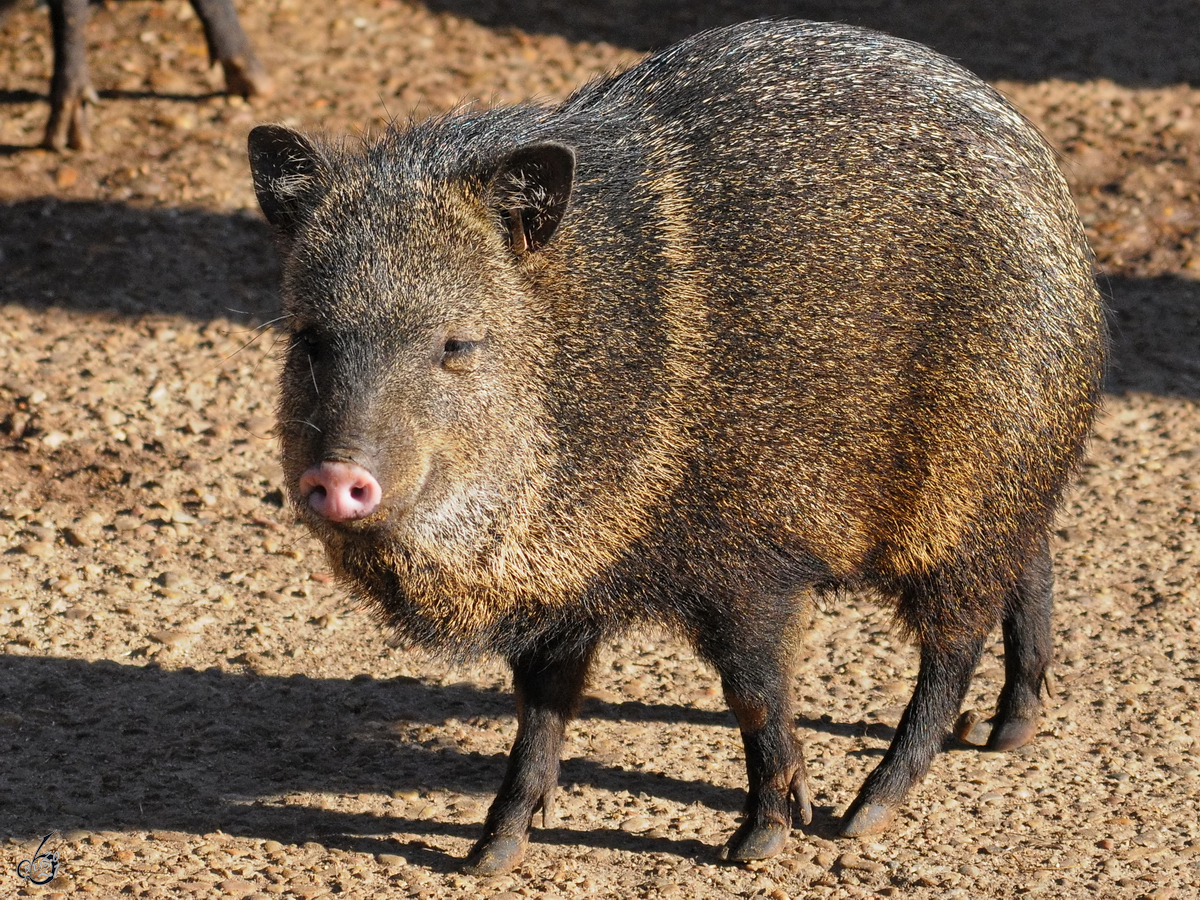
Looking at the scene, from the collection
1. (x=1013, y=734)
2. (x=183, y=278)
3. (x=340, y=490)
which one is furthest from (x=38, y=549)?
(x=1013, y=734)

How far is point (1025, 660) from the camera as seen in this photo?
4297 millimetres

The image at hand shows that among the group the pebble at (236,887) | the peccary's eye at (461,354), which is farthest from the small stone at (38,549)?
the peccary's eye at (461,354)

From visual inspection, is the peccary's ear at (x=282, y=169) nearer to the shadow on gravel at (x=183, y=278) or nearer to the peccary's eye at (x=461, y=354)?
the peccary's eye at (x=461, y=354)

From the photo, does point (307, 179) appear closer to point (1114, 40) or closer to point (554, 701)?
point (554, 701)

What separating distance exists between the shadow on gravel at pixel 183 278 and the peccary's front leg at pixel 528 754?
3.52m

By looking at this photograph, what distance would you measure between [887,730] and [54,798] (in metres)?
2.39

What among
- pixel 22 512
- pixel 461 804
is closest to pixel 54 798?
pixel 461 804

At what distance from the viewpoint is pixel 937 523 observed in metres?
3.70

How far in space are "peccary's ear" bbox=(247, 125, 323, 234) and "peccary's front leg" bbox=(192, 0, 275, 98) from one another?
4669 millimetres

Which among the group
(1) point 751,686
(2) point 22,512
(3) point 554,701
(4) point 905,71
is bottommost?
(2) point 22,512

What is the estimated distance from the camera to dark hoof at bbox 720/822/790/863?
12.3ft

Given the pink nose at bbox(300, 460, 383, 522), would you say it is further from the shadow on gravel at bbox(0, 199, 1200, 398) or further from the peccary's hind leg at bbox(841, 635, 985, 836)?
the shadow on gravel at bbox(0, 199, 1200, 398)

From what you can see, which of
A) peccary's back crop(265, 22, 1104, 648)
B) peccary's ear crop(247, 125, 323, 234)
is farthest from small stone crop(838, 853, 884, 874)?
peccary's ear crop(247, 125, 323, 234)
